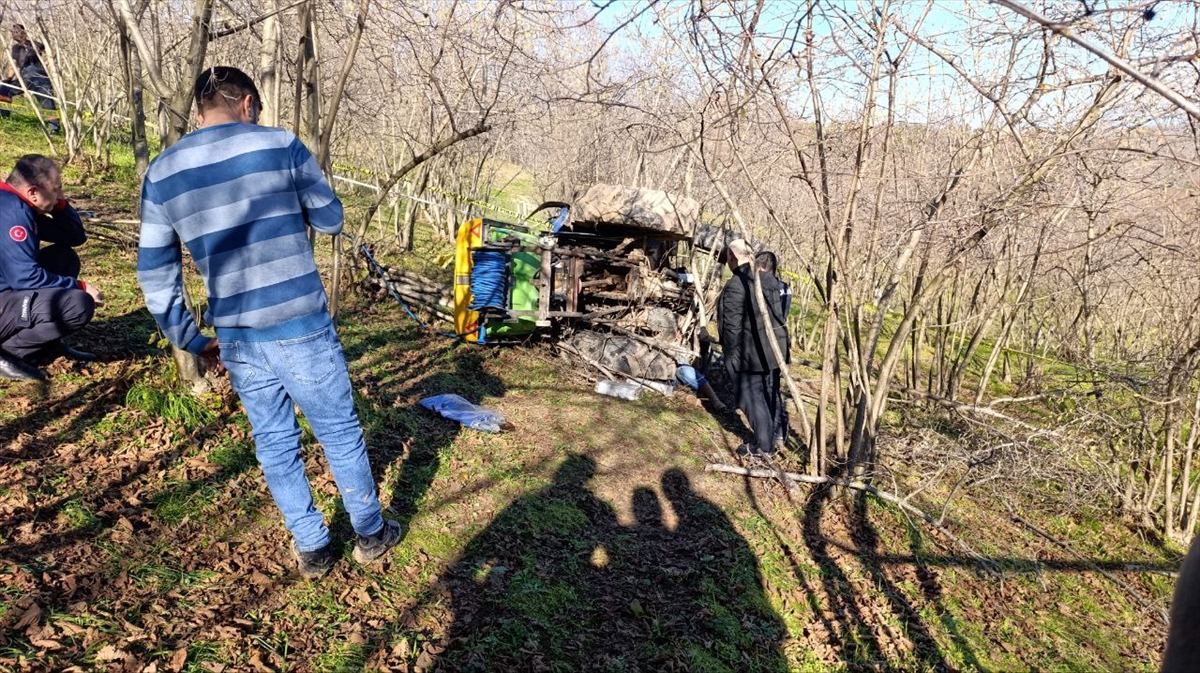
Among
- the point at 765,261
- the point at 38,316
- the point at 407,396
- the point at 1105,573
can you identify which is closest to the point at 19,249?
the point at 38,316

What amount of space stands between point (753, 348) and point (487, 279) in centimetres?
307

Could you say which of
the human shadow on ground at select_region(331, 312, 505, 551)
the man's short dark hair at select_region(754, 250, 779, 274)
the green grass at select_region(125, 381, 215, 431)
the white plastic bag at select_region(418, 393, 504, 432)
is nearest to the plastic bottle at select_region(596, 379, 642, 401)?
the human shadow on ground at select_region(331, 312, 505, 551)

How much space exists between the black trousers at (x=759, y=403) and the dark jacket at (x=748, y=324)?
0.30ft

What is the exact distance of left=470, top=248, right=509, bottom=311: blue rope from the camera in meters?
7.47

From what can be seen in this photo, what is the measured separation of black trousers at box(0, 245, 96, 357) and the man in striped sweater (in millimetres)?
1676

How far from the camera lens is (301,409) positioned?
9.08 ft

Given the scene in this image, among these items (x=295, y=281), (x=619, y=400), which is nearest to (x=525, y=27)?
(x=619, y=400)

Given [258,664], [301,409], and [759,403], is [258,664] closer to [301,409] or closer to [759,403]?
[301,409]

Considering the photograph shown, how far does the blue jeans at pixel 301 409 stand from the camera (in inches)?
105

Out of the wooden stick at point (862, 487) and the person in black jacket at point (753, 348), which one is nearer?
the wooden stick at point (862, 487)

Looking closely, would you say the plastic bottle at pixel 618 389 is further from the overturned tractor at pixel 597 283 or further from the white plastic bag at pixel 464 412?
the white plastic bag at pixel 464 412

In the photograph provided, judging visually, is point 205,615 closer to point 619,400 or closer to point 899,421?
point 619,400

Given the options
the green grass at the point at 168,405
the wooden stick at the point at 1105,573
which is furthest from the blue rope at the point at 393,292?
the wooden stick at the point at 1105,573

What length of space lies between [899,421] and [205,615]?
24.5 feet
